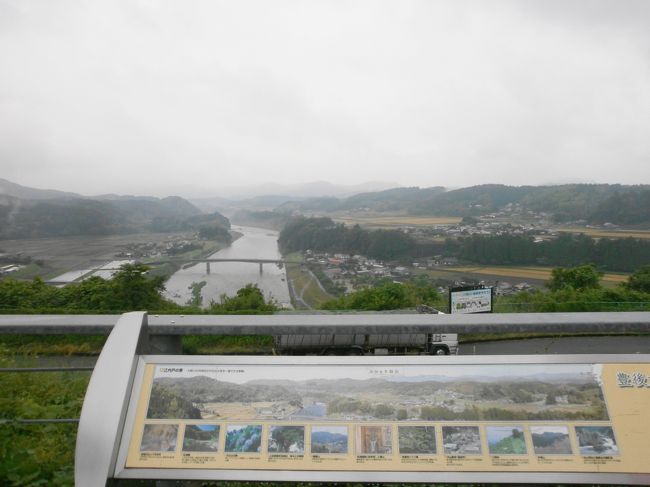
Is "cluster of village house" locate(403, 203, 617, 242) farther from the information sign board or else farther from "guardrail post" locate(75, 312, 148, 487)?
"guardrail post" locate(75, 312, 148, 487)

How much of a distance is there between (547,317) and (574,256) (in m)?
40.0

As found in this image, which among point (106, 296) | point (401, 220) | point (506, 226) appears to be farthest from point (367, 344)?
point (401, 220)

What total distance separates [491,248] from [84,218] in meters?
35.9

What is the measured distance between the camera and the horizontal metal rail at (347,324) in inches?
64.6

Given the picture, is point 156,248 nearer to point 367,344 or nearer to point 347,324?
point 367,344

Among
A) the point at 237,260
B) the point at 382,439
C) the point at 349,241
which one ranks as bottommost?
the point at 237,260

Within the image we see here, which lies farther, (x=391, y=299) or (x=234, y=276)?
(x=234, y=276)

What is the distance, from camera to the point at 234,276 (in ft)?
112

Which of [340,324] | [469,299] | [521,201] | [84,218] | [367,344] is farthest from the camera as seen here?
[521,201]

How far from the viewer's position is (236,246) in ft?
142

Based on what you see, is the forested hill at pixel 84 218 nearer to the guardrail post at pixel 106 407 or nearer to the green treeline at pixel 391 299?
the green treeline at pixel 391 299

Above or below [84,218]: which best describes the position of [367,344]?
below

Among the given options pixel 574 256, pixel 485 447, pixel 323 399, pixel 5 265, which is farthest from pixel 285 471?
pixel 574 256

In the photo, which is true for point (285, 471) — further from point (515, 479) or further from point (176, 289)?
point (176, 289)
